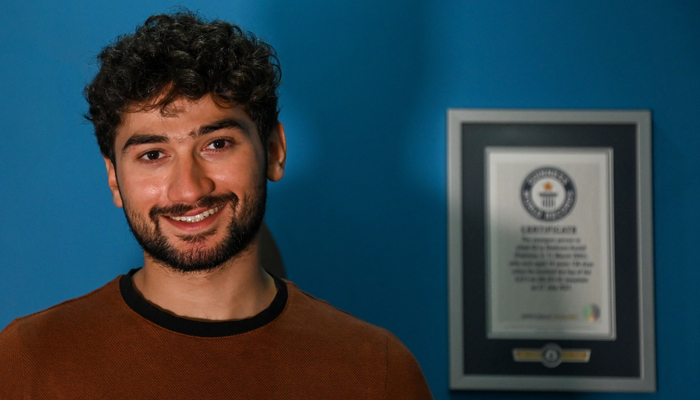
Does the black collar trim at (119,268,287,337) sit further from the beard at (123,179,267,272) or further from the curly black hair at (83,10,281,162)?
the curly black hair at (83,10,281,162)

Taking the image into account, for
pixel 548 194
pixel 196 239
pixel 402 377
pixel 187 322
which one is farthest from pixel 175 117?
pixel 548 194

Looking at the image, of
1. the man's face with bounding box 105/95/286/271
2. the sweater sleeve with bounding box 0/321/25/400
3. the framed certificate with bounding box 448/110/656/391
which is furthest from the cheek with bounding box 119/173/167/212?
the framed certificate with bounding box 448/110/656/391

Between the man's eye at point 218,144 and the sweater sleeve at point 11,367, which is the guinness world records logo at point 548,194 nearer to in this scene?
the man's eye at point 218,144

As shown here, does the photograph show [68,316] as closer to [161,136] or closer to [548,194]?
[161,136]

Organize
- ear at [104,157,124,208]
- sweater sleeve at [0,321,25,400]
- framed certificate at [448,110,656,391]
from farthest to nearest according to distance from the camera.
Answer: framed certificate at [448,110,656,391] < ear at [104,157,124,208] < sweater sleeve at [0,321,25,400]

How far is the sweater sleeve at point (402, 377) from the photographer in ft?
3.28

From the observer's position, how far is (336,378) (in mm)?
953

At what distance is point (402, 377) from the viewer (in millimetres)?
1018

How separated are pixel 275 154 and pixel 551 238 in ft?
2.07

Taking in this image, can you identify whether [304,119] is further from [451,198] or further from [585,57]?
[585,57]

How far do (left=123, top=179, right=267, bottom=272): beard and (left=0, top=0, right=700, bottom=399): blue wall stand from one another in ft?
1.47

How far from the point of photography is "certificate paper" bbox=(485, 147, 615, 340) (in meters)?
1.35

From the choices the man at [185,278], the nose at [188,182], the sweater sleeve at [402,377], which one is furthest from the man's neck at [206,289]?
the sweater sleeve at [402,377]

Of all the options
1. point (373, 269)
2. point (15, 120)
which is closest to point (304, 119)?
point (373, 269)
